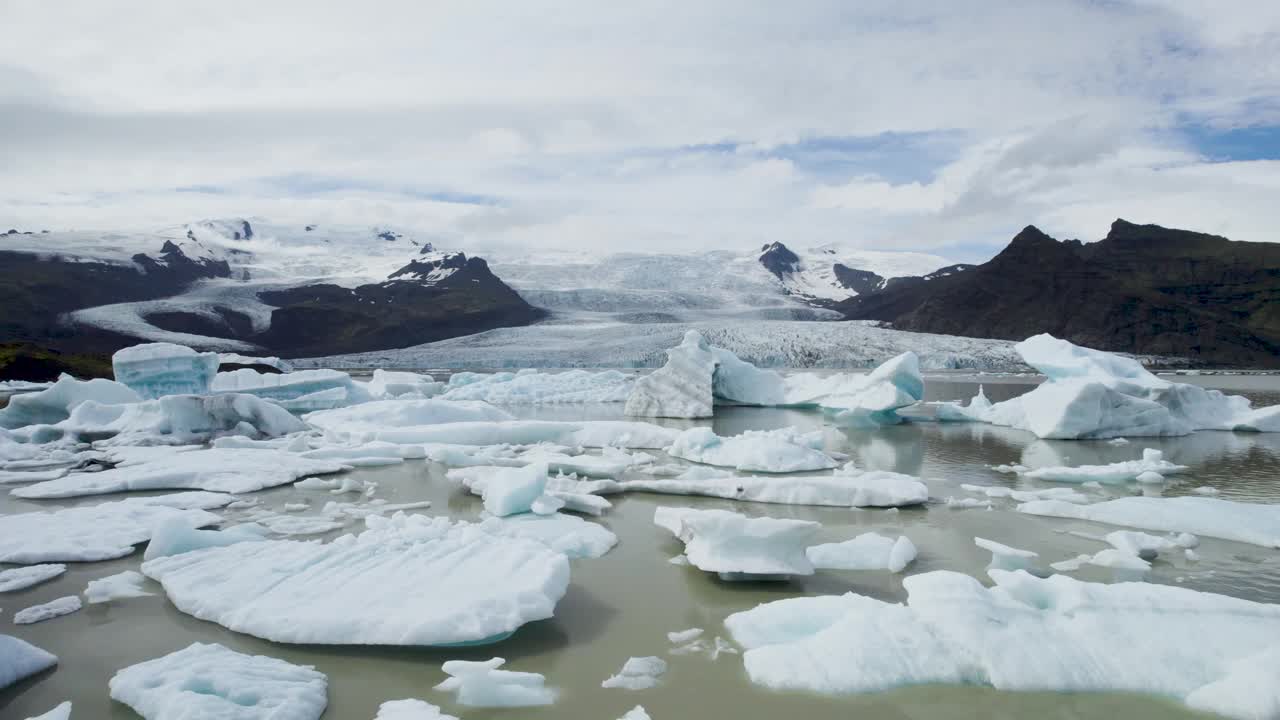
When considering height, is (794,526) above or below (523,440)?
above

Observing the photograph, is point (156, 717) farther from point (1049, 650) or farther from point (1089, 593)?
point (1089, 593)

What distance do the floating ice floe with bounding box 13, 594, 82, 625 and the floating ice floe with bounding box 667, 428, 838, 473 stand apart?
18.0 feet

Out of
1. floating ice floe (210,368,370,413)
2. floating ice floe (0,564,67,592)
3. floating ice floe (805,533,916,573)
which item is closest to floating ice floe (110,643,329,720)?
floating ice floe (0,564,67,592)

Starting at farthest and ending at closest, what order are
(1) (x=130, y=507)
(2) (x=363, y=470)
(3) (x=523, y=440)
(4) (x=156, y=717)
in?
(3) (x=523, y=440), (2) (x=363, y=470), (1) (x=130, y=507), (4) (x=156, y=717)

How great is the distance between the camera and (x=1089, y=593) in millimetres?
3189

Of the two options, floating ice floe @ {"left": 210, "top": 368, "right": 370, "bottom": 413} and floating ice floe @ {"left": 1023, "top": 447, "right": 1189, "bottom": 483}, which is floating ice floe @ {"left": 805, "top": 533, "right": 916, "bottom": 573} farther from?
floating ice floe @ {"left": 210, "top": 368, "right": 370, "bottom": 413}

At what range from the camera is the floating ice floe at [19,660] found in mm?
2814

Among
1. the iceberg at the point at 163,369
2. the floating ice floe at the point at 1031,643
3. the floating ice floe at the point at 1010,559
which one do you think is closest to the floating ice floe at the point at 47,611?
Answer: the floating ice floe at the point at 1031,643

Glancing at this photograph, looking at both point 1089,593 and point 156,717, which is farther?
point 1089,593

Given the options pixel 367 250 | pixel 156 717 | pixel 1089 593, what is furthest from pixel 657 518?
pixel 367 250

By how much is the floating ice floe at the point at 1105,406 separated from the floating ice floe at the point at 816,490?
560 centimetres

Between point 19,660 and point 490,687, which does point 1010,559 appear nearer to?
point 490,687

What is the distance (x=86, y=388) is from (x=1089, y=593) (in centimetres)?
1597

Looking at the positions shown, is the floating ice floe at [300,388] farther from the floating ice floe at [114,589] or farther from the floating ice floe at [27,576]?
the floating ice floe at [114,589]
